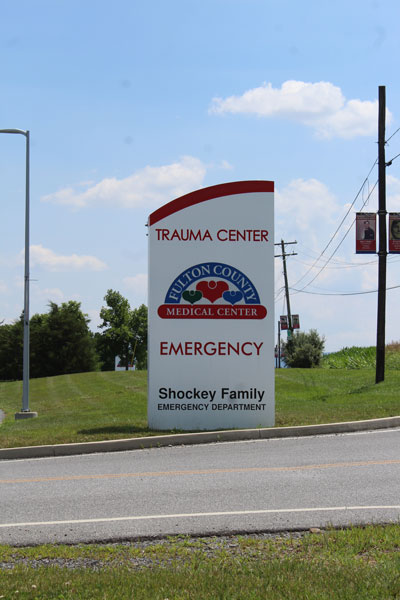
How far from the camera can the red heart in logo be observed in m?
14.6

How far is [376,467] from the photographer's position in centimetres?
979

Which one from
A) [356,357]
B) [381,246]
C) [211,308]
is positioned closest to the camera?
[211,308]

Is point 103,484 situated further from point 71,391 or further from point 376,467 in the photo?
point 71,391

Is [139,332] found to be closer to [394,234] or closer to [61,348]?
[61,348]

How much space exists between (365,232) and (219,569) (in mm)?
21098

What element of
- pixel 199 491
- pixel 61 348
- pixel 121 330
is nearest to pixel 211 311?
pixel 199 491

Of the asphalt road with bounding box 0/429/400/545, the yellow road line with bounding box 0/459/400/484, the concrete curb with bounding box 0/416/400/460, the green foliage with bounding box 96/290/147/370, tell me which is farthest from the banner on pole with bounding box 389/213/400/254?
the green foliage with bounding box 96/290/147/370

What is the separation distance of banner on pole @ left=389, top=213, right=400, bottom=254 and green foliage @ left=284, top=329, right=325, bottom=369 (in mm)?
18610

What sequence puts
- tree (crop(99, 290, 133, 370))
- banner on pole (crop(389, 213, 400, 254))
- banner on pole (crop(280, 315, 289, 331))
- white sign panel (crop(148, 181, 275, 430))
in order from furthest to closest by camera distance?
1. tree (crop(99, 290, 133, 370))
2. banner on pole (crop(280, 315, 289, 331))
3. banner on pole (crop(389, 213, 400, 254))
4. white sign panel (crop(148, 181, 275, 430))

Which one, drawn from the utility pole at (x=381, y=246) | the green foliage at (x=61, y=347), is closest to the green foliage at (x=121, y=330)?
the green foliage at (x=61, y=347)

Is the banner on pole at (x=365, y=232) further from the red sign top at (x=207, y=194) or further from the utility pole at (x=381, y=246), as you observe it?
the red sign top at (x=207, y=194)

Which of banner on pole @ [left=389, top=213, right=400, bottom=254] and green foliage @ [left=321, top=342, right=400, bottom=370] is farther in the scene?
green foliage @ [left=321, top=342, right=400, bottom=370]

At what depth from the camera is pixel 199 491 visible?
8.59 meters

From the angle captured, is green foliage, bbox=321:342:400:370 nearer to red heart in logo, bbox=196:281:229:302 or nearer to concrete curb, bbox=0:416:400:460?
concrete curb, bbox=0:416:400:460
